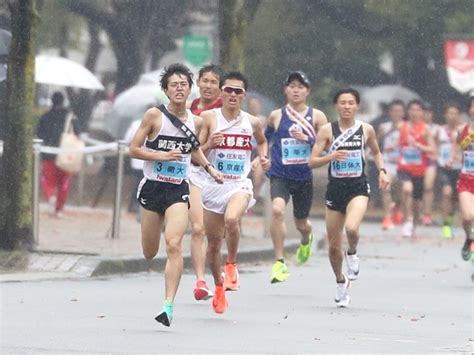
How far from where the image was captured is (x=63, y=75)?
30.6 metres

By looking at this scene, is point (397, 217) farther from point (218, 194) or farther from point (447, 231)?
point (218, 194)

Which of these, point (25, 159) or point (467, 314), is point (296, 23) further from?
point (467, 314)

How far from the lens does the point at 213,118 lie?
15.0 m

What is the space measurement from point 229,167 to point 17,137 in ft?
13.3

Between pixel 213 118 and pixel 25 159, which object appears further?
pixel 25 159

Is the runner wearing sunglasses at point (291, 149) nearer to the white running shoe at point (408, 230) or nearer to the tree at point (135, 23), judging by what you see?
the white running shoe at point (408, 230)

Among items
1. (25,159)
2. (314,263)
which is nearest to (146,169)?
(25,159)

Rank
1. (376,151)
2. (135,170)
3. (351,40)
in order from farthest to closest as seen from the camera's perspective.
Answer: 1. (351,40)
2. (135,170)
3. (376,151)

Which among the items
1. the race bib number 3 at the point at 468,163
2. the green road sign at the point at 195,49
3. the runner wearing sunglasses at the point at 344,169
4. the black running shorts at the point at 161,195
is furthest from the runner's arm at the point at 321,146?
the green road sign at the point at 195,49

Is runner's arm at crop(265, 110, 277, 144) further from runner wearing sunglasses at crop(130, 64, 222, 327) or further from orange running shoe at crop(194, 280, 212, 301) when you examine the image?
runner wearing sunglasses at crop(130, 64, 222, 327)

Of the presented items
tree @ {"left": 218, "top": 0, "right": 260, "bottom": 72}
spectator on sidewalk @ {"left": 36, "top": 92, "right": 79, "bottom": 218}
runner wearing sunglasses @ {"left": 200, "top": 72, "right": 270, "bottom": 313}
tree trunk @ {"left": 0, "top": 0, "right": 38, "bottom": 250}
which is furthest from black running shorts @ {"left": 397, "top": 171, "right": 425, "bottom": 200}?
runner wearing sunglasses @ {"left": 200, "top": 72, "right": 270, "bottom": 313}

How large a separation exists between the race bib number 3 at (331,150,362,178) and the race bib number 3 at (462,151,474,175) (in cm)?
298

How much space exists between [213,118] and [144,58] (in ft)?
93.5

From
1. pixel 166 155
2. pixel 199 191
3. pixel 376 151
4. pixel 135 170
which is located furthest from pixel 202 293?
pixel 135 170
